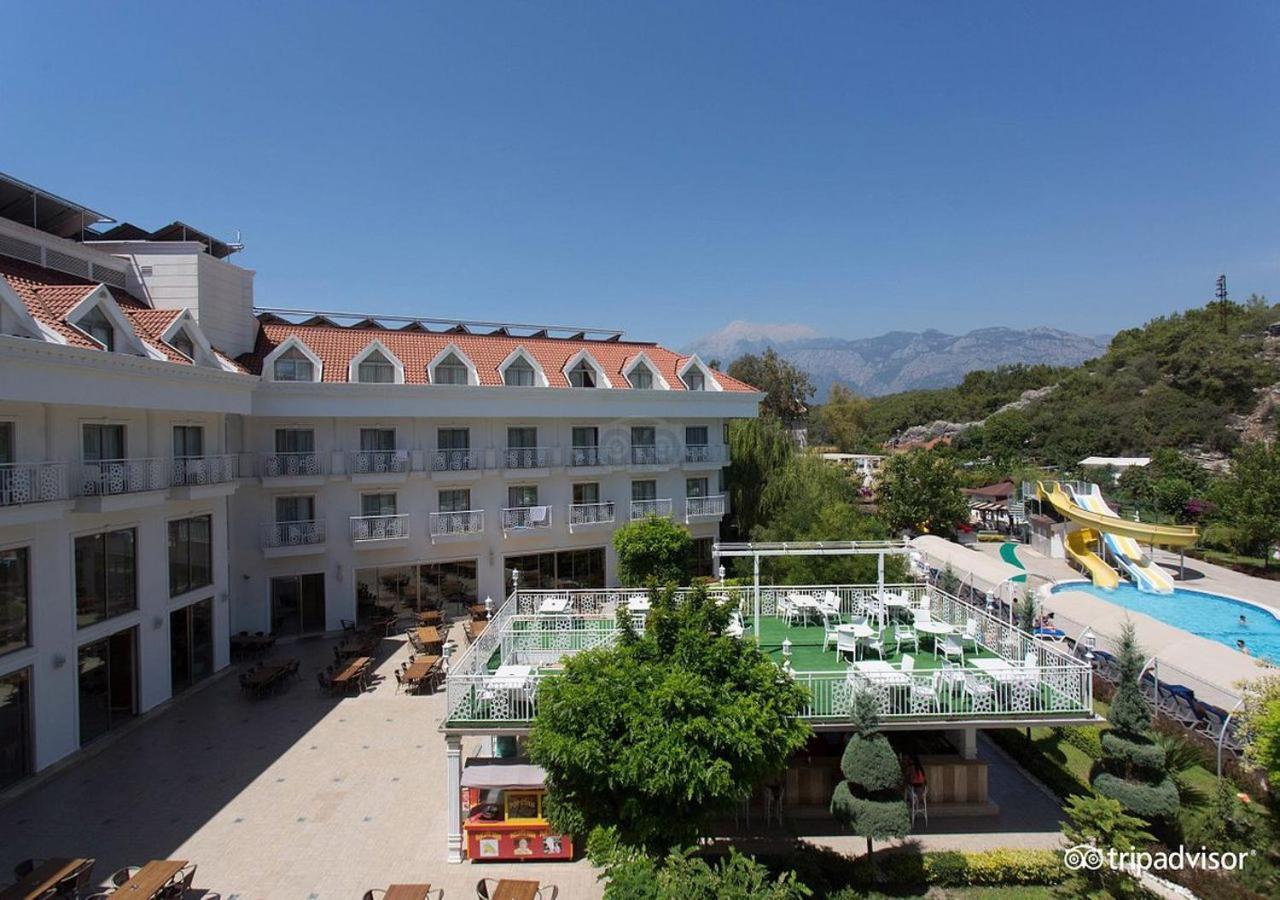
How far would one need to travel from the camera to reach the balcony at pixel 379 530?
2425 cm

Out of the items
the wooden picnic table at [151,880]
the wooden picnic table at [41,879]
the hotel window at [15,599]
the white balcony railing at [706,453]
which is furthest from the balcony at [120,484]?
the white balcony railing at [706,453]

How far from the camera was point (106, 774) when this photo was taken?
46.0 feet

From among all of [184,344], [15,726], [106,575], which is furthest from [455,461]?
[15,726]

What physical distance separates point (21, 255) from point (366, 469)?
1069 cm

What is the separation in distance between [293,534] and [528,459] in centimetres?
845

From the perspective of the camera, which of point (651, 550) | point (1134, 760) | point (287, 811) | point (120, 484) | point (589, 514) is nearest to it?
point (1134, 760)

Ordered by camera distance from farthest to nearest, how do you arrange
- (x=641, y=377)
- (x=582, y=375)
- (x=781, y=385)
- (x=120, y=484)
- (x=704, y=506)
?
(x=781, y=385), (x=704, y=506), (x=641, y=377), (x=582, y=375), (x=120, y=484)

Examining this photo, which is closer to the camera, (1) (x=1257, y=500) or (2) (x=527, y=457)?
(2) (x=527, y=457)

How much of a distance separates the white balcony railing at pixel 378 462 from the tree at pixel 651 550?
830cm

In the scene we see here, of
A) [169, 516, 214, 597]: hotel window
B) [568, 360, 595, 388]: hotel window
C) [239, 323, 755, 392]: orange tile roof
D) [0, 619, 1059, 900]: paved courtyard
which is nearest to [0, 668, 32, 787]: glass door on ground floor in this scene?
[0, 619, 1059, 900]: paved courtyard

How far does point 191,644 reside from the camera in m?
19.2

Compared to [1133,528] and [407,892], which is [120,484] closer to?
[407,892]

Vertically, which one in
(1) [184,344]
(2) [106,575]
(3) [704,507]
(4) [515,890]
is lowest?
(4) [515,890]

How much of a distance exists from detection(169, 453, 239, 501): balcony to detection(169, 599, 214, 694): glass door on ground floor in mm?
3133
